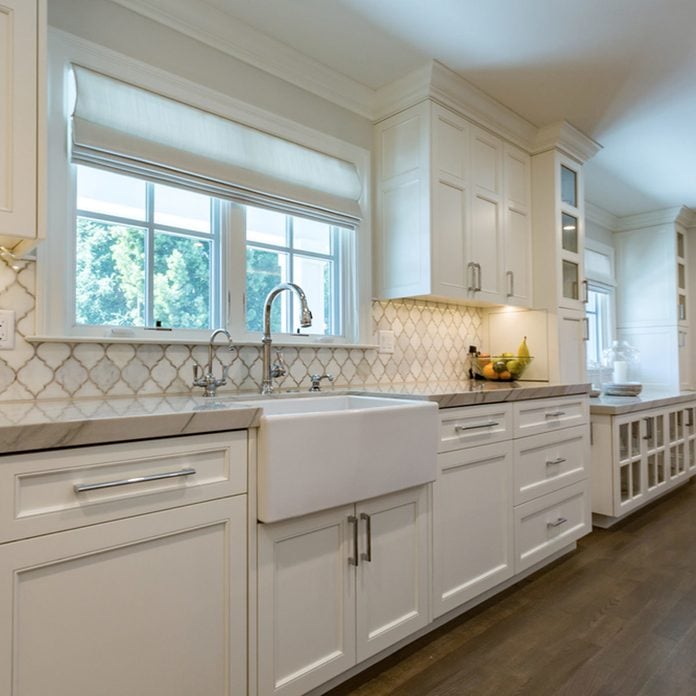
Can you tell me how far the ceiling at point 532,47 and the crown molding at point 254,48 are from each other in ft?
0.12

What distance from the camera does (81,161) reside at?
65.1 inches

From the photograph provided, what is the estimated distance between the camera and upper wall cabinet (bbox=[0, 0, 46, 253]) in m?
1.26

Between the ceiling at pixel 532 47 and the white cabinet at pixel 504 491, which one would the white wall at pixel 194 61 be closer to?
the ceiling at pixel 532 47

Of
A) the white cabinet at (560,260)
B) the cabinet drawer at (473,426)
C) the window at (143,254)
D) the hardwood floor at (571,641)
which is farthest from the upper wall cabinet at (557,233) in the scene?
the window at (143,254)

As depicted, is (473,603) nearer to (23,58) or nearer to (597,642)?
Result: (597,642)

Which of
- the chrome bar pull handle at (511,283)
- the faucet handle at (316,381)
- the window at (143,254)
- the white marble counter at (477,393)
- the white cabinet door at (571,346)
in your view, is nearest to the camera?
the window at (143,254)

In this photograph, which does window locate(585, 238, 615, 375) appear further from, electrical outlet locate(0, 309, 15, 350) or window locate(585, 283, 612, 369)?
electrical outlet locate(0, 309, 15, 350)

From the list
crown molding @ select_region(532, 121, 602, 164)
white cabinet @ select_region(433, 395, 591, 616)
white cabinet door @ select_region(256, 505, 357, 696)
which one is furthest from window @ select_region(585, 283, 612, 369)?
white cabinet door @ select_region(256, 505, 357, 696)

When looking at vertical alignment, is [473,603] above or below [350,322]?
below

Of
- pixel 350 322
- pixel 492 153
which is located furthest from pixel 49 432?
pixel 492 153

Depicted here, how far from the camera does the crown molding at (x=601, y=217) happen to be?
4.52 meters

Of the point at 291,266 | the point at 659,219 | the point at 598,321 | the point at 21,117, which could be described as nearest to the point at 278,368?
the point at 291,266

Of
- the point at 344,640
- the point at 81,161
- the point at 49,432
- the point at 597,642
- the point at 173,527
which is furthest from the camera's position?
the point at 597,642

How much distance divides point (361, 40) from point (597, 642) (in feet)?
8.52
